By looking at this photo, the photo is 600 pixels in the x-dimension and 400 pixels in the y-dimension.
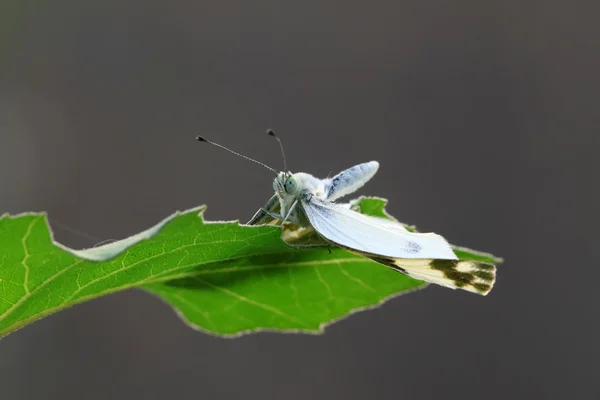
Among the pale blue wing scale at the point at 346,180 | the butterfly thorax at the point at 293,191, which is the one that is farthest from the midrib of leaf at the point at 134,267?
the pale blue wing scale at the point at 346,180

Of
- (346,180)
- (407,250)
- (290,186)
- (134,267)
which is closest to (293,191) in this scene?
(290,186)

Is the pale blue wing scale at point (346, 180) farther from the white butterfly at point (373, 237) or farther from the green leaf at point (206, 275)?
the green leaf at point (206, 275)

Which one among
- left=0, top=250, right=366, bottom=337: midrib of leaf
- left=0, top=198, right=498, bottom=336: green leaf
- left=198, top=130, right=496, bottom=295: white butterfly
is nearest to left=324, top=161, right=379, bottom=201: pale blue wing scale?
left=198, top=130, right=496, bottom=295: white butterfly

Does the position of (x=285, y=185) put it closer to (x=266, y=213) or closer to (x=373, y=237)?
(x=266, y=213)

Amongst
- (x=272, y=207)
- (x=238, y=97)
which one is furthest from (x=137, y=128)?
(x=272, y=207)

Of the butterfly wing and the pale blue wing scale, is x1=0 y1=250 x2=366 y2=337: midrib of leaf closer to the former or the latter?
the butterfly wing

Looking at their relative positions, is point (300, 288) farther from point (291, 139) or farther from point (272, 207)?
point (291, 139)

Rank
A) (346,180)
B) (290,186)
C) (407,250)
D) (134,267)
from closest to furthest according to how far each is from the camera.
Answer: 1. (134,267)
2. (407,250)
3. (290,186)
4. (346,180)
